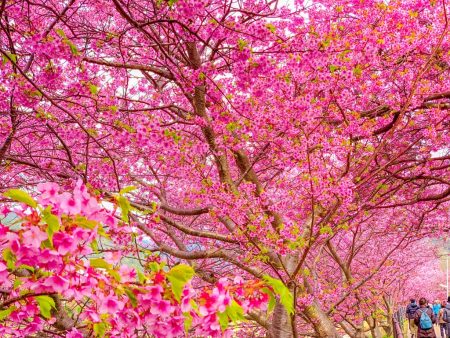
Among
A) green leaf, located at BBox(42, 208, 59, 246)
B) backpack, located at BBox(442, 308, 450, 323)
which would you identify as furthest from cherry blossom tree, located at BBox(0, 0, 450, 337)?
backpack, located at BBox(442, 308, 450, 323)

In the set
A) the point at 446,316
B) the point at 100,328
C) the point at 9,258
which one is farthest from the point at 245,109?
the point at 446,316

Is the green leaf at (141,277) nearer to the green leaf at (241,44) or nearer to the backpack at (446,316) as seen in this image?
the green leaf at (241,44)

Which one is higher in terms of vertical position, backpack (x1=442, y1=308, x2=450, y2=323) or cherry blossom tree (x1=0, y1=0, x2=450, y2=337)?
cherry blossom tree (x1=0, y1=0, x2=450, y2=337)

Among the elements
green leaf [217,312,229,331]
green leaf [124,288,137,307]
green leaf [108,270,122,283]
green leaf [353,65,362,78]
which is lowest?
green leaf [217,312,229,331]

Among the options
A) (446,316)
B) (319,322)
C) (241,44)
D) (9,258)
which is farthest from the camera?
(446,316)

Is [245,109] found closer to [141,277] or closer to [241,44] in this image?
[241,44]

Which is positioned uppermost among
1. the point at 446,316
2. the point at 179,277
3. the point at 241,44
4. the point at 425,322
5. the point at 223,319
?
the point at 241,44

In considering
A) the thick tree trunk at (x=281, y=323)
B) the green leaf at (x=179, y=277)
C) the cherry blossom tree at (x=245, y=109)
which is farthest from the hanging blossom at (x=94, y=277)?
the thick tree trunk at (x=281, y=323)

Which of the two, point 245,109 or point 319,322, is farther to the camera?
point 319,322

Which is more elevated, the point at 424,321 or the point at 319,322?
the point at 424,321

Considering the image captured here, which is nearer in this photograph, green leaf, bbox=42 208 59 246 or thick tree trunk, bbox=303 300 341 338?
green leaf, bbox=42 208 59 246

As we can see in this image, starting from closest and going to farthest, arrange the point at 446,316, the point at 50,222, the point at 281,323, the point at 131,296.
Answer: the point at 50,222
the point at 131,296
the point at 281,323
the point at 446,316

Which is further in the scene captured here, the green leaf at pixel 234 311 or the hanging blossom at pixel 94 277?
the green leaf at pixel 234 311

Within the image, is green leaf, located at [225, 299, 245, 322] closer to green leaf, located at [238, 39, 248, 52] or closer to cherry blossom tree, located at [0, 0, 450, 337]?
cherry blossom tree, located at [0, 0, 450, 337]
